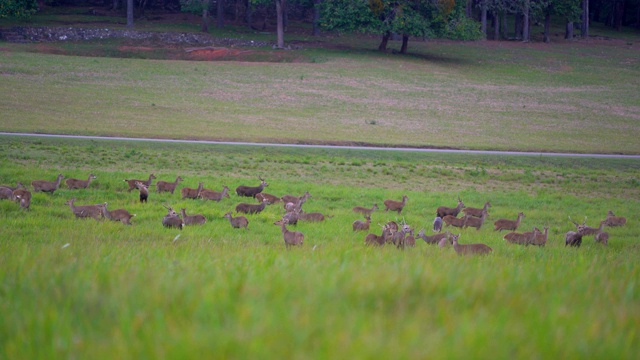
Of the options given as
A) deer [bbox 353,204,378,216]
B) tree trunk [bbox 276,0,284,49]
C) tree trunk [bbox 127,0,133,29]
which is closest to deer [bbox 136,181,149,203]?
deer [bbox 353,204,378,216]

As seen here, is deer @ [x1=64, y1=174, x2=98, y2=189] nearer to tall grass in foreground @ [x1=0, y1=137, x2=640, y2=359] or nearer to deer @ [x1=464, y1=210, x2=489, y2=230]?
tall grass in foreground @ [x1=0, y1=137, x2=640, y2=359]

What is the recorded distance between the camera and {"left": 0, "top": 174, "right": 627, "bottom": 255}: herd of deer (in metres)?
10.8

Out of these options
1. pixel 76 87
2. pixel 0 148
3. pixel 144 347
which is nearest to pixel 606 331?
pixel 144 347

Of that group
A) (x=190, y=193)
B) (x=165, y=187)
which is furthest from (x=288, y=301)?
(x=165, y=187)

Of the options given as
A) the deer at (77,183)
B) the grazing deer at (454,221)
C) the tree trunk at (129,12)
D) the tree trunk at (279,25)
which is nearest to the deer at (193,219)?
the deer at (77,183)

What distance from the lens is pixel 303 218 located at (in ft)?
44.1

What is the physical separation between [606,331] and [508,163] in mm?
23460

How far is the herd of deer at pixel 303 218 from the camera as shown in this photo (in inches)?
424

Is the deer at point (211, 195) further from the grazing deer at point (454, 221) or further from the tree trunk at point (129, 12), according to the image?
the tree trunk at point (129, 12)

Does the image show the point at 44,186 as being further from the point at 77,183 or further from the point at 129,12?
the point at 129,12

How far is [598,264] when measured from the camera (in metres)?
7.64

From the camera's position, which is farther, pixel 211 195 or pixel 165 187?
pixel 165 187

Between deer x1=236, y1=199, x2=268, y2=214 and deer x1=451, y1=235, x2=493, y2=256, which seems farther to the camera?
deer x1=236, y1=199, x2=268, y2=214

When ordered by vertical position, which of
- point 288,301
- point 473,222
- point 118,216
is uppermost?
point 288,301
